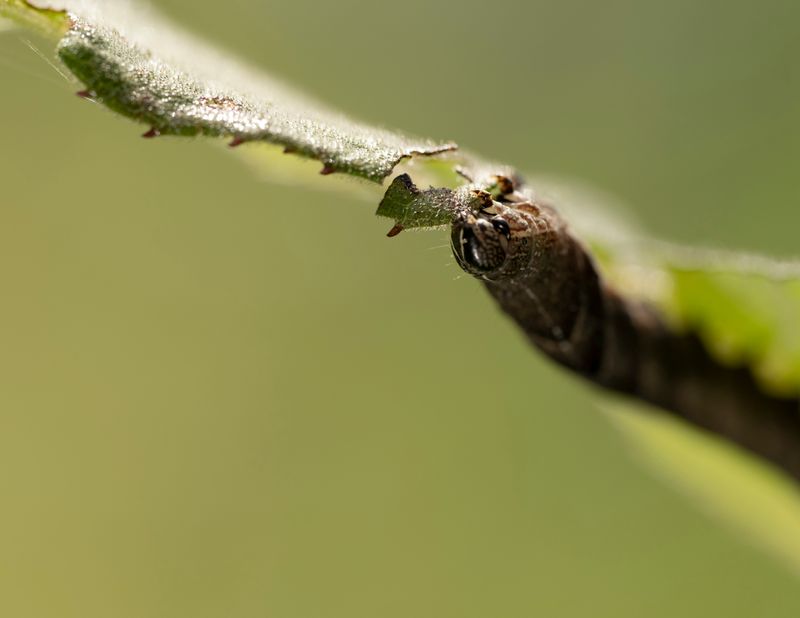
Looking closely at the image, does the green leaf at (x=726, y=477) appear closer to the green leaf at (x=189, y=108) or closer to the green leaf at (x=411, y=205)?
the green leaf at (x=411, y=205)

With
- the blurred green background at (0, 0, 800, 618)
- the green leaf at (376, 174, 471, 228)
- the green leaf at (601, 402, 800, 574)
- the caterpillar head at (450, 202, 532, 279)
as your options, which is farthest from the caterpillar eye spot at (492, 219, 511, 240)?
the blurred green background at (0, 0, 800, 618)

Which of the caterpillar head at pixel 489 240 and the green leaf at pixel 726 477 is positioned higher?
the green leaf at pixel 726 477

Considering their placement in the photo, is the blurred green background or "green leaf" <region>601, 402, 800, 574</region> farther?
the blurred green background

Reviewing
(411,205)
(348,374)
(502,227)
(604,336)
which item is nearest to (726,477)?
(604,336)

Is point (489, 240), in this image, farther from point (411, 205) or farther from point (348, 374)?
point (348, 374)

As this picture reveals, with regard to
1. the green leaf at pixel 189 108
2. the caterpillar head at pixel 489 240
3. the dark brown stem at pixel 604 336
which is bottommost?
the green leaf at pixel 189 108

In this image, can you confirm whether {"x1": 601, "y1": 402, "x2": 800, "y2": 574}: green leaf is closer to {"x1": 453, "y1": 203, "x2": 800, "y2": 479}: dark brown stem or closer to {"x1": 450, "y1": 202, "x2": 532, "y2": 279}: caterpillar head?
{"x1": 453, "y1": 203, "x2": 800, "y2": 479}: dark brown stem

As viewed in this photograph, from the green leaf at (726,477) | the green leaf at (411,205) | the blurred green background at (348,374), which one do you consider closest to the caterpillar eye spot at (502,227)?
the green leaf at (411,205)

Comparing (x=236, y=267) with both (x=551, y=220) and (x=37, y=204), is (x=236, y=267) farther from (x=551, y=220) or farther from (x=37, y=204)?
(x=551, y=220)

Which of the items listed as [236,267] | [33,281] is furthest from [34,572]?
[236,267]
